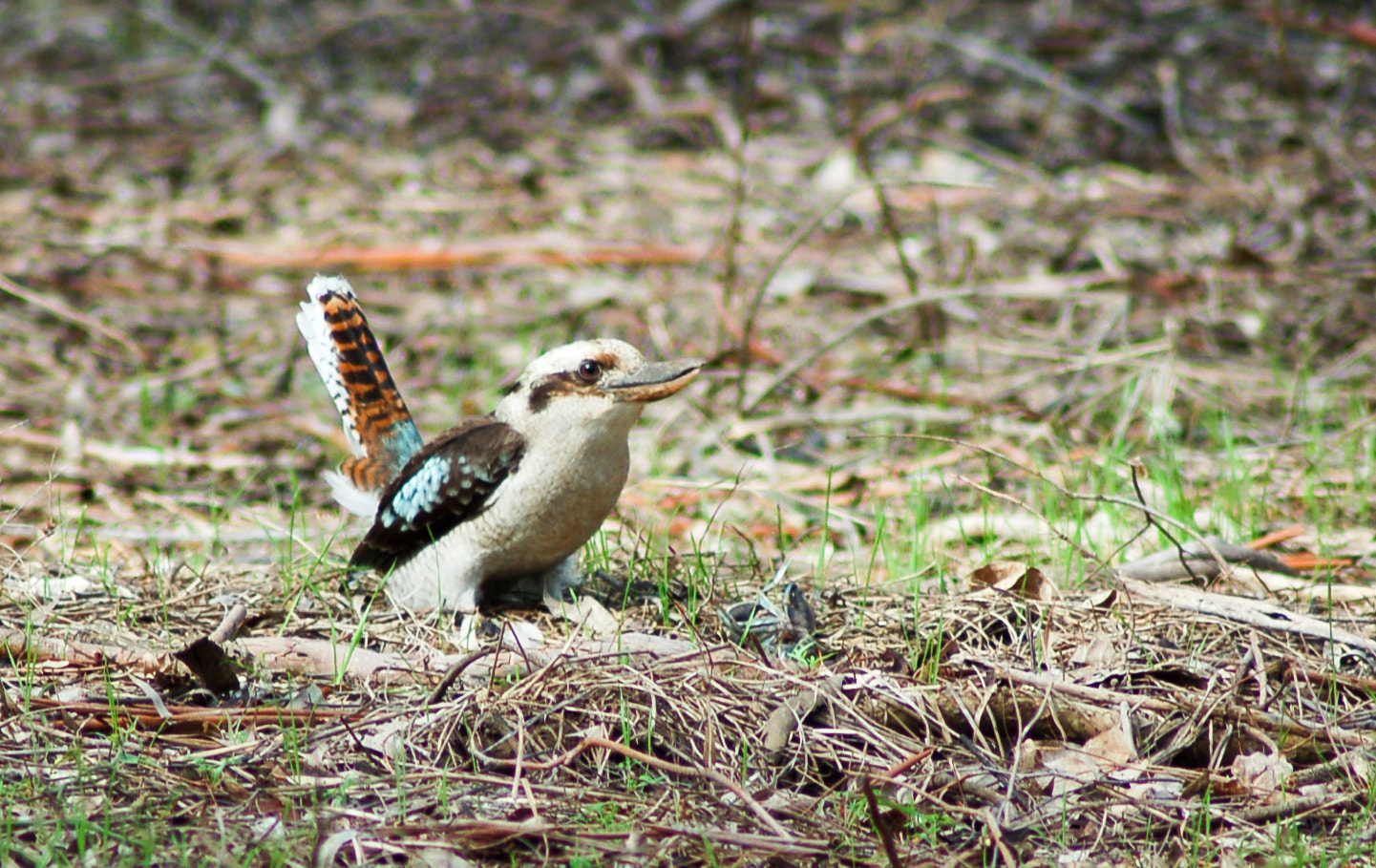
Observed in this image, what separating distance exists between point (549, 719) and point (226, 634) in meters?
0.94

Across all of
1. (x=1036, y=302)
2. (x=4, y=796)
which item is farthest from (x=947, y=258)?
(x=4, y=796)

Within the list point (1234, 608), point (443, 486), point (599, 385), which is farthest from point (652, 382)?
point (1234, 608)

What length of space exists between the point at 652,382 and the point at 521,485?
0.45 m

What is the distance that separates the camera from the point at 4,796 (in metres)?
2.67

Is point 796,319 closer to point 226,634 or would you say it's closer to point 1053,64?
point 1053,64

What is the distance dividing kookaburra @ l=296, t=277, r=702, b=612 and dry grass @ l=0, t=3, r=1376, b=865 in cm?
16

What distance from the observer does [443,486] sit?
3824 millimetres

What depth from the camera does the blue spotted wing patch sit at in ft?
12.4

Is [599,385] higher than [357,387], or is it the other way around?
[599,385]

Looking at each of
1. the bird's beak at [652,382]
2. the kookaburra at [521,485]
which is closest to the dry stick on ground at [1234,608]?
the bird's beak at [652,382]

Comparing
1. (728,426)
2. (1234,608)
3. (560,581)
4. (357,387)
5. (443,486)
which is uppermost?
(357,387)

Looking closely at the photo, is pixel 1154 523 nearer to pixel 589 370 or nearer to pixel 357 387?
pixel 589 370

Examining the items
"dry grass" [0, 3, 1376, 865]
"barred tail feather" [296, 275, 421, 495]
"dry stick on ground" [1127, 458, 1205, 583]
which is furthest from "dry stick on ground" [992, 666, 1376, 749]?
"barred tail feather" [296, 275, 421, 495]

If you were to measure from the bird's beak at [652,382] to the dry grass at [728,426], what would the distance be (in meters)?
0.48
